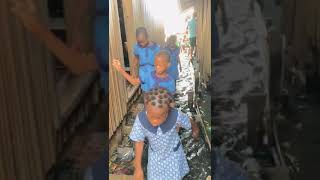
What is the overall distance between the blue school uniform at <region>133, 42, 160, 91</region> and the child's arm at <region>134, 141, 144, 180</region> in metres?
0.14

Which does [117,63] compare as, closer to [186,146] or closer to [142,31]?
[142,31]

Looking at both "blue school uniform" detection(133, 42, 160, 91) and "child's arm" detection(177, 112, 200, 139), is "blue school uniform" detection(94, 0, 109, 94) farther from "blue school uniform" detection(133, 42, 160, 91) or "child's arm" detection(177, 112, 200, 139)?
"child's arm" detection(177, 112, 200, 139)

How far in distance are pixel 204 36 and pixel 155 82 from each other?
146 mm

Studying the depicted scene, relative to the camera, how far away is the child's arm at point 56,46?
0.95 meters

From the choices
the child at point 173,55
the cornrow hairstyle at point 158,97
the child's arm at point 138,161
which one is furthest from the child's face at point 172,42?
the child's arm at point 138,161

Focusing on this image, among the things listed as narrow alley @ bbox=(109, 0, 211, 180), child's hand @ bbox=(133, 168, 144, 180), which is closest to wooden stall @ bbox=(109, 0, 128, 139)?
narrow alley @ bbox=(109, 0, 211, 180)

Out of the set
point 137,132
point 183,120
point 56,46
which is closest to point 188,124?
point 183,120

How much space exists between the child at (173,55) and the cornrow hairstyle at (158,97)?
0.13 feet

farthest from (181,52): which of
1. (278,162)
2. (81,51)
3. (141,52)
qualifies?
(278,162)

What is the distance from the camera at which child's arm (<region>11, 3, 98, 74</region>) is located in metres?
0.95

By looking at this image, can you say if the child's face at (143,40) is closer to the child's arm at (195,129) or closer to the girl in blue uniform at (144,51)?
the girl in blue uniform at (144,51)

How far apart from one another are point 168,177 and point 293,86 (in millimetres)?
345

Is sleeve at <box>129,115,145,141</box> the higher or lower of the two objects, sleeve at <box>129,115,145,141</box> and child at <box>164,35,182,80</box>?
the lower

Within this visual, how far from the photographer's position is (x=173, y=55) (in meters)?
0.98
